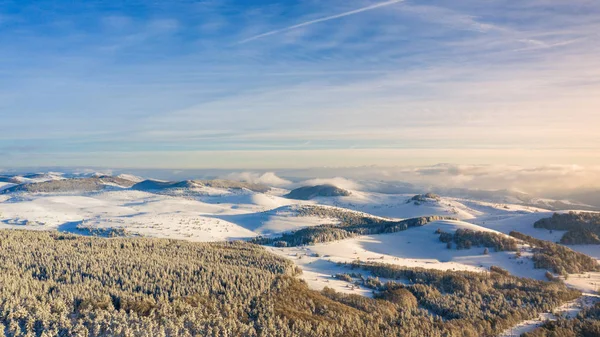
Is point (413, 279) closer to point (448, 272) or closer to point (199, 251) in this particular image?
point (448, 272)

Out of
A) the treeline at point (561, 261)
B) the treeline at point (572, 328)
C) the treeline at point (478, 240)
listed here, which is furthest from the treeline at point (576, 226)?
the treeline at point (572, 328)

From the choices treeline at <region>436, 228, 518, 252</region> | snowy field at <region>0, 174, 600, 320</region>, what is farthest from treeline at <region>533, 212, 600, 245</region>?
treeline at <region>436, 228, 518, 252</region>

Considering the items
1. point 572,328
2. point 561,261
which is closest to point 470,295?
point 572,328

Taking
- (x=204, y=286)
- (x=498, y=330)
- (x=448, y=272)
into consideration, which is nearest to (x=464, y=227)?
(x=448, y=272)

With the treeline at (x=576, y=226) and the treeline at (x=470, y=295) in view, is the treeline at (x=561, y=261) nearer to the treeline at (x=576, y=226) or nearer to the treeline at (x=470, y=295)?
the treeline at (x=470, y=295)

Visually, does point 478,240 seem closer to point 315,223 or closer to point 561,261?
point 561,261
